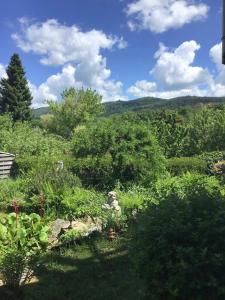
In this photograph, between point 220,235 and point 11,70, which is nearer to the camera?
point 220,235

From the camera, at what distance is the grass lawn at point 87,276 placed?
17.8 ft

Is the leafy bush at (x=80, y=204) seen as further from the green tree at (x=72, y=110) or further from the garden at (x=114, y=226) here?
the green tree at (x=72, y=110)

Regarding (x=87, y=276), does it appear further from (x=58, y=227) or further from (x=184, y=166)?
(x=184, y=166)

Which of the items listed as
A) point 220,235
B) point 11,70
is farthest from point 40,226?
point 11,70

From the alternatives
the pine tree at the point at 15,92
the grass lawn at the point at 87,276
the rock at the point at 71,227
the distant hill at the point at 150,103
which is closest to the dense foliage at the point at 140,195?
the rock at the point at 71,227

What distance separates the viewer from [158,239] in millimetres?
3959

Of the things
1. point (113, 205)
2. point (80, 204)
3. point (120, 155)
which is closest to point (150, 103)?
point (120, 155)

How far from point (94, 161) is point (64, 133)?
3577cm

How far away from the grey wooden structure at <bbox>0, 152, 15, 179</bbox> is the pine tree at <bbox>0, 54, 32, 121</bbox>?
34.4 meters

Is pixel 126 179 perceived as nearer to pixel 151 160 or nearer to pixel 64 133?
pixel 151 160

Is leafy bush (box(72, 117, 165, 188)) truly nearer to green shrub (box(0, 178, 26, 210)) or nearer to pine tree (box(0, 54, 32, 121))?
green shrub (box(0, 178, 26, 210))

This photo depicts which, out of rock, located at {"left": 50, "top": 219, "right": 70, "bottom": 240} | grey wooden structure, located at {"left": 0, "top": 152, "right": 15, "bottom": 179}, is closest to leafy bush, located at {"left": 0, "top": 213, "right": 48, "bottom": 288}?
rock, located at {"left": 50, "top": 219, "right": 70, "bottom": 240}

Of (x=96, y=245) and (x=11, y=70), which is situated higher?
(x=11, y=70)

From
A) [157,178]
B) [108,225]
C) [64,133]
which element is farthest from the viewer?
[64,133]
